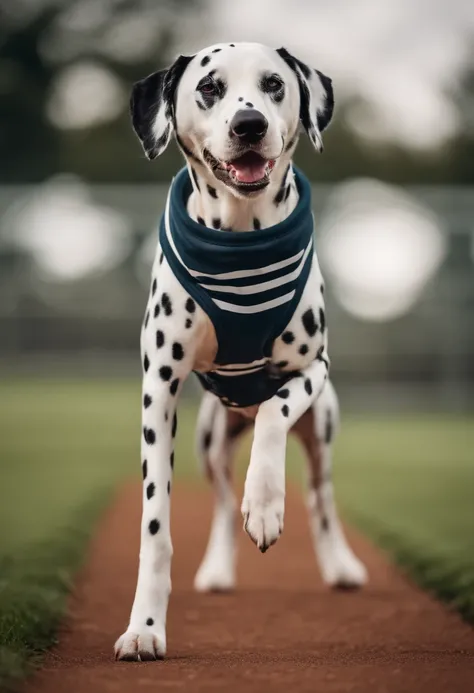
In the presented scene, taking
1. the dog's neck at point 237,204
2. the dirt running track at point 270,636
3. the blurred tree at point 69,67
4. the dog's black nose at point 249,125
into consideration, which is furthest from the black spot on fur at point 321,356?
the blurred tree at point 69,67

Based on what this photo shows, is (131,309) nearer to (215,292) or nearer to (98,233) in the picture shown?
(98,233)

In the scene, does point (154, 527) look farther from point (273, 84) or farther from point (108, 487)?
point (108, 487)

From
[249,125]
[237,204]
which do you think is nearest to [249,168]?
[249,125]

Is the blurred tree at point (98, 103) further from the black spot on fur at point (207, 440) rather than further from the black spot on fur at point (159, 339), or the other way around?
the black spot on fur at point (159, 339)

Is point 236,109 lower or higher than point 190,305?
higher

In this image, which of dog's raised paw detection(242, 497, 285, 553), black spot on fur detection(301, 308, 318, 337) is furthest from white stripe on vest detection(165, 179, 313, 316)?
dog's raised paw detection(242, 497, 285, 553)

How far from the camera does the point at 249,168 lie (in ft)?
14.9

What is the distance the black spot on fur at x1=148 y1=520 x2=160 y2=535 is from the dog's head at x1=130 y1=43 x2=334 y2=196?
130 centimetres

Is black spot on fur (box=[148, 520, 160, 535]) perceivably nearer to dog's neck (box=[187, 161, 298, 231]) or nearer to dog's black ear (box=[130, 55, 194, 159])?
dog's neck (box=[187, 161, 298, 231])

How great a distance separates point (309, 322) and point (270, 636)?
131cm

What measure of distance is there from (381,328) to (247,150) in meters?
22.3

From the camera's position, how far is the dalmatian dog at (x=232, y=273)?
14.5 ft

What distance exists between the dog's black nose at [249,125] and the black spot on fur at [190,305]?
698mm

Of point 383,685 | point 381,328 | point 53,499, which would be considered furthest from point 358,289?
point 383,685
